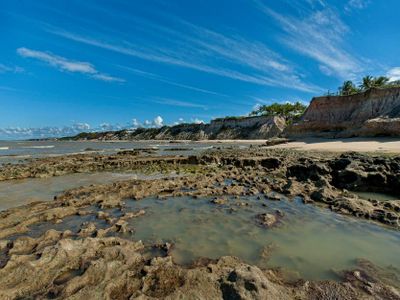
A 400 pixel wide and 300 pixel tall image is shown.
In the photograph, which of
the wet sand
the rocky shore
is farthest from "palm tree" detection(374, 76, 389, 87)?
the rocky shore

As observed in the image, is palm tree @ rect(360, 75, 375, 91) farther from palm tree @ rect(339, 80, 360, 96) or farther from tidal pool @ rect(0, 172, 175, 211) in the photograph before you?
tidal pool @ rect(0, 172, 175, 211)

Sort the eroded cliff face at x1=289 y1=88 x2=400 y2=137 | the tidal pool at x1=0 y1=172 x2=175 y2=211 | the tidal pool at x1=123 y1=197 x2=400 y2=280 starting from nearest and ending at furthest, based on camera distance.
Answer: the tidal pool at x1=123 y1=197 x2=400 y2=280 → the tidal pool at x1=0 y1=172 x2=175 y2=211 → the eroded cliff face at x1=289 y1=88 x2=400 y2=137

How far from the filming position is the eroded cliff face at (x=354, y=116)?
112 ft

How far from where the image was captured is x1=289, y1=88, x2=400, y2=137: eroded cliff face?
34031 mm

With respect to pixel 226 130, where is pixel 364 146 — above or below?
below

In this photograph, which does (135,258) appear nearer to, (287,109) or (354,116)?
(354,116)

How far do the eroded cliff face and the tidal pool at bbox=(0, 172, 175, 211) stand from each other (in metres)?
34.4

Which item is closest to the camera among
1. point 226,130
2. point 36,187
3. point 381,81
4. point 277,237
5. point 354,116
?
point 277,237

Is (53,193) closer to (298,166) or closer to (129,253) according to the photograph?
(129,253)

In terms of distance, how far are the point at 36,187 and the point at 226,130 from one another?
8773 cm

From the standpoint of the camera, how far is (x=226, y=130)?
9925 centimetres

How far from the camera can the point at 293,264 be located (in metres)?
5.28

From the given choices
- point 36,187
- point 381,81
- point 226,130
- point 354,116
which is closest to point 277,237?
point 36,187

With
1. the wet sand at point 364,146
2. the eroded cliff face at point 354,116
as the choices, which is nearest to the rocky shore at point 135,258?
the wet sand at point 364,146
